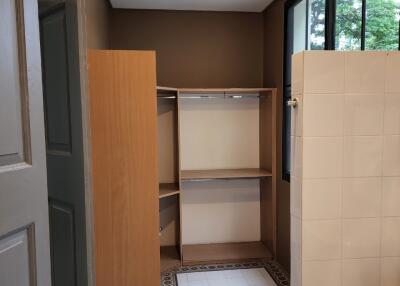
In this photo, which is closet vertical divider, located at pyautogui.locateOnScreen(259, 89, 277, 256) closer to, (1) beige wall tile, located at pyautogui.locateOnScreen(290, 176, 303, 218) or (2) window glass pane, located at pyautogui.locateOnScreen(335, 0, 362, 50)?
(2) window glass pane, located at pyautogui.locateOnScreen(335, 0, 362, 50)

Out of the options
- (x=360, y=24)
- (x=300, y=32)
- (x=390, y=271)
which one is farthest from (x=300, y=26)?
(x=390, y=271)

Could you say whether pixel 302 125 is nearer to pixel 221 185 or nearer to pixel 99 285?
pixel 99 285

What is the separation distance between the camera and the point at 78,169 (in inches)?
75.9

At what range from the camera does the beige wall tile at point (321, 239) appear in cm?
158

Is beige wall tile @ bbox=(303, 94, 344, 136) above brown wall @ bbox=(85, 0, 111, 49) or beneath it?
beneath

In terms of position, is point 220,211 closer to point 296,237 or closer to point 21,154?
point 296,237

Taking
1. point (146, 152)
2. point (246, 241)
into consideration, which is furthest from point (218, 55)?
point (246, 241)

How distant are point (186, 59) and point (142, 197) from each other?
173cm

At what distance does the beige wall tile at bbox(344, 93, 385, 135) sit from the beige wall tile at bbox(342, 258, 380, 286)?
0.63 meters

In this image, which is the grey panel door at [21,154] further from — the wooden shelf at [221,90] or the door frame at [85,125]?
the wooden shelf at [221,90]

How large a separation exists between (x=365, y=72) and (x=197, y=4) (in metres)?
2.17

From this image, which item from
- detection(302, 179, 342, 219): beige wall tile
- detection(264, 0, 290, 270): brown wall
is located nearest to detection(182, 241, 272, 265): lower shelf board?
detection(264, 0, 290, 270): brown wall

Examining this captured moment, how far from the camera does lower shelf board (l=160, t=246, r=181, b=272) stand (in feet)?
10.1

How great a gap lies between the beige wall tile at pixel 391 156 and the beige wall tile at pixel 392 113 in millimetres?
39
